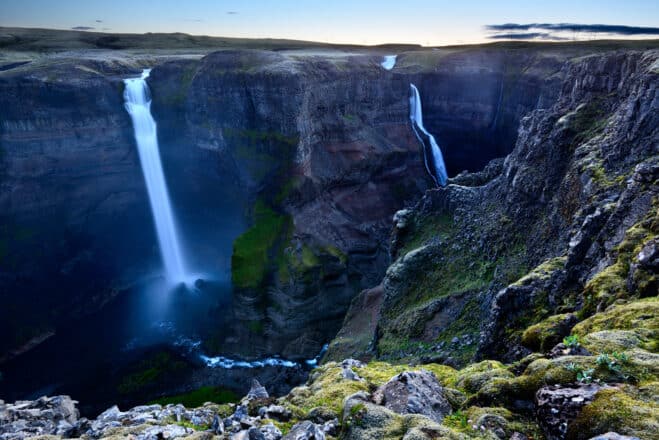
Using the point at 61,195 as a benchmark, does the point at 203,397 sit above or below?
below

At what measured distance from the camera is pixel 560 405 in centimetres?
779

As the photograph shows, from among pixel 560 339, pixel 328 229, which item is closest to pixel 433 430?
pixel 560 339

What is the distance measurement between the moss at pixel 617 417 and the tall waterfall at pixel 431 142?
51.9m

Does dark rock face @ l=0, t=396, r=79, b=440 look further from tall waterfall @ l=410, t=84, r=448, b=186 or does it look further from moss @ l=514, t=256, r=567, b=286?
tall waterfall @ l=410, t=84, r=448, b=186

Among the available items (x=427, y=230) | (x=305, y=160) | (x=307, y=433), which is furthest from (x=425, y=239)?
(x=307, y=433)

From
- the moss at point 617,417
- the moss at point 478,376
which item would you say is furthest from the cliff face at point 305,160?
the moss at point 617,417

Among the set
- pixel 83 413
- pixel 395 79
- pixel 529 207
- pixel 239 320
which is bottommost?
pixel 83 413

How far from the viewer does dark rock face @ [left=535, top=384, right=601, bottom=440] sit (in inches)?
296

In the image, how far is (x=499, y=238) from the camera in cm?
2456

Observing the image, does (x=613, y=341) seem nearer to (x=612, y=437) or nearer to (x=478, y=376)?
(x=478, y=376)

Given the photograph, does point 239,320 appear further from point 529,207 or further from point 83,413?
point 529,207

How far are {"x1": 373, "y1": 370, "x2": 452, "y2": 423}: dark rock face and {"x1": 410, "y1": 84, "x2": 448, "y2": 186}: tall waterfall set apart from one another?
1928 inches

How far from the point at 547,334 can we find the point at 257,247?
3408 centimetres

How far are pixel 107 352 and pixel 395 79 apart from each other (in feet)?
154
